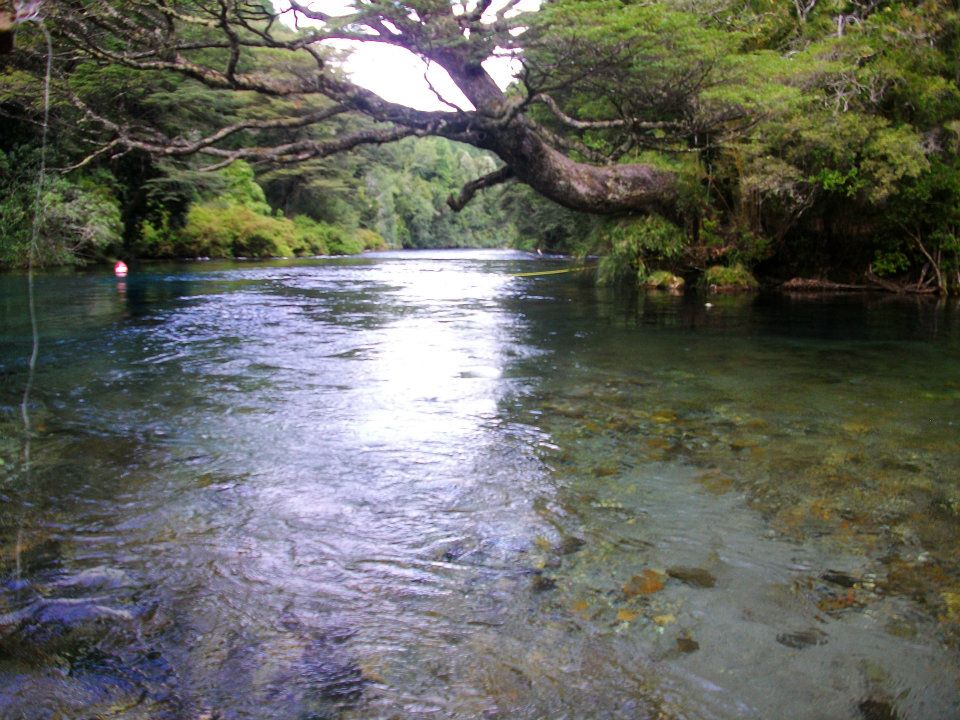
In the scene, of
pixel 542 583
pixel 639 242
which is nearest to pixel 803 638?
pixel 542 583

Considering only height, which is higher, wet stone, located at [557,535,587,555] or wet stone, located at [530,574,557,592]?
wet stone, located at [557,535,587,555]

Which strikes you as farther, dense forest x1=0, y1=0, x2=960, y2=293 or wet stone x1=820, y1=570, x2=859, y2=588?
dense forest x1=0, y1=0, x2=960, y2=293

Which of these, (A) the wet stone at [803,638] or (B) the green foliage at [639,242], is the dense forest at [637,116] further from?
(A) the wet stone at [803,638]

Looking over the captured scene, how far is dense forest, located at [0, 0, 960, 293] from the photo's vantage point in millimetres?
11359

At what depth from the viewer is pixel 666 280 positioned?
19828 millimetres

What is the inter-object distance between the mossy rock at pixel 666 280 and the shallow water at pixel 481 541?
37.4ft

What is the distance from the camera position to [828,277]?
2011 cm

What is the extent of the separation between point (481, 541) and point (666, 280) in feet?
56.1

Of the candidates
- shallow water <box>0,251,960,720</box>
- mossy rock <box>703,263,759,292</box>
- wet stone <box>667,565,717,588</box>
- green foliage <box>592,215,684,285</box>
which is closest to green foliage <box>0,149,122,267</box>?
green foliage <box>592,215,684,285</box>

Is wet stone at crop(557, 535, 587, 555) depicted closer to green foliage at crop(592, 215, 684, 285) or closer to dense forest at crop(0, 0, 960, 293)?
dense forest at crop(0, 0, 960, 293)

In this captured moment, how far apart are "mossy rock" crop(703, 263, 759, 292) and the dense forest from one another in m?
0.09

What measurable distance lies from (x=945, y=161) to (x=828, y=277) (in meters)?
4.46

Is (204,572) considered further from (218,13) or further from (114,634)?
(218,13)

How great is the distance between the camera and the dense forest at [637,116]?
11.4 metres
